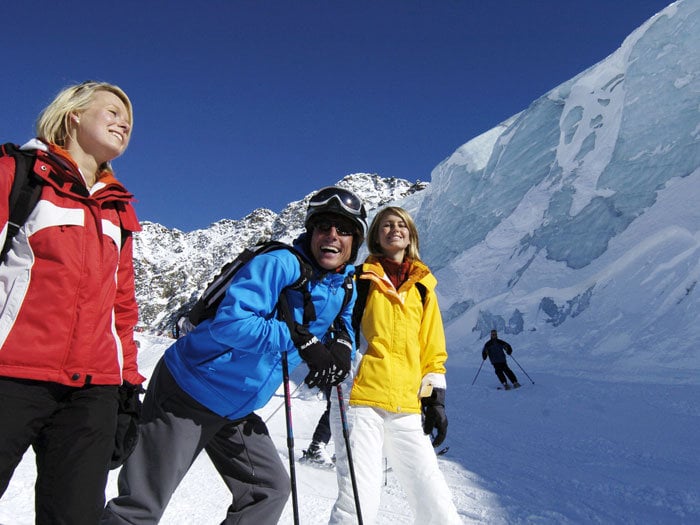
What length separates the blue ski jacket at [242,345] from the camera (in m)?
1.91

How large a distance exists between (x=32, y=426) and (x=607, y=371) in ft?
40.0

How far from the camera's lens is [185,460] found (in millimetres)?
1990

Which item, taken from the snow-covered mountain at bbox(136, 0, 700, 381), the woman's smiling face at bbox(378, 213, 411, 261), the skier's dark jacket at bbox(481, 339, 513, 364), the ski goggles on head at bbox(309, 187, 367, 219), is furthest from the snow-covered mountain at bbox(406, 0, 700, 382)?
the ski goggles on head at bbox(309, 187, 367, 219)

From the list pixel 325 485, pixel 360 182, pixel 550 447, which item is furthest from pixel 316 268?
pixel 360 182

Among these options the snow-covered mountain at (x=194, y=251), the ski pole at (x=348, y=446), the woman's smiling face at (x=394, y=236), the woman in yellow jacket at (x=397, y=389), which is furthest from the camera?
the snow-covered mountain at (x=194, y=251)

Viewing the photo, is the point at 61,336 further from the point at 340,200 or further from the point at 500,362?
the point at 500,362

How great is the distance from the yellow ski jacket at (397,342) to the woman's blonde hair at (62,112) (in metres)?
1.55

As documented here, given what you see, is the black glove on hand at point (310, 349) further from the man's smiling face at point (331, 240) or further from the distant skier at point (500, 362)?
the distant skier at point (500, 362)

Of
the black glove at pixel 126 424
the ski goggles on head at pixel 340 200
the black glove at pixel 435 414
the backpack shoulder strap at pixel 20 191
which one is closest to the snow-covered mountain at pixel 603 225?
the black glove at pixel 435 414

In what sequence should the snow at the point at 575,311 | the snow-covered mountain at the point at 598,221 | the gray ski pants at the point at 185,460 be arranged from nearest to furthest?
the gray ski pants at the point at 185,460, the snow at the point at 575,311, the snow-covered mountain at the point at 598,221

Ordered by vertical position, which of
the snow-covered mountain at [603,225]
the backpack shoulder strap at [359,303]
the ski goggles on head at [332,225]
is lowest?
the backpack shoulder strap at [359,303]

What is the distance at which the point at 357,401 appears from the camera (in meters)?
2.49

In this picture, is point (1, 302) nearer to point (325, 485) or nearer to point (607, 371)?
point (325, 485)

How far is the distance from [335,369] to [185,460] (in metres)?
0.70
